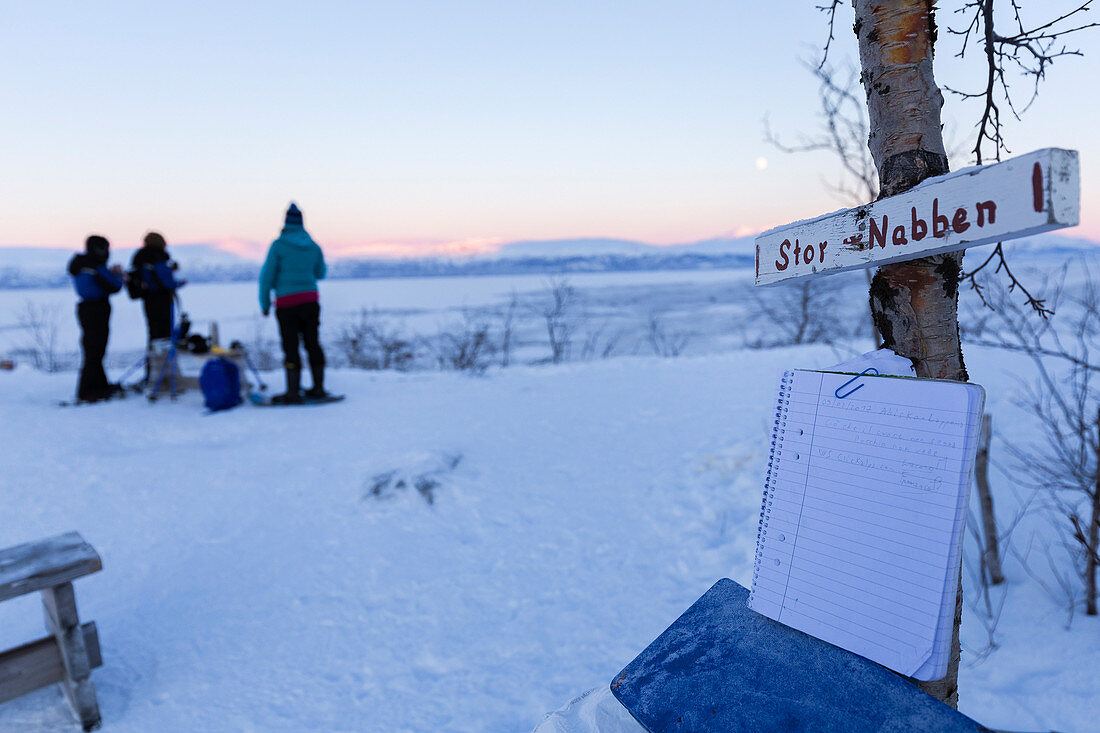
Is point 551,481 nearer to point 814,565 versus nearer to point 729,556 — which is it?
point 729,556

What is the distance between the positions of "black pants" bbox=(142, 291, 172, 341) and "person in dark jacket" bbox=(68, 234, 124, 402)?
1.28 ft

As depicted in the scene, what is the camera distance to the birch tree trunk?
52.5 inches

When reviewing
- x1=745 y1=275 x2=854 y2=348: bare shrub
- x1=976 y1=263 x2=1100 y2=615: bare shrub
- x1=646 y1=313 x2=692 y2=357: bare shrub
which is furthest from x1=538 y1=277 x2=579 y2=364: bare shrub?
x1=976 y1=263 x2=1100 y2=615: bare shrub

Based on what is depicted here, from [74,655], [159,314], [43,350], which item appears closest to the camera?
[74,655]

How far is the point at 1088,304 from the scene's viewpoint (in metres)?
3.39

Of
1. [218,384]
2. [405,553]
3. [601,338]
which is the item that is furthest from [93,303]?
[601,338]

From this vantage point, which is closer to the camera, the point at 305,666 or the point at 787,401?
the point at 787,401

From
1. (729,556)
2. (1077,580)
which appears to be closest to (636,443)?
(729,556)

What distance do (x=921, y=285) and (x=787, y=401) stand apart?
0.37 m

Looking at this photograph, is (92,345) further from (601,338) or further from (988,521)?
(601,338)

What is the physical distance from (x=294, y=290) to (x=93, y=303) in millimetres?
1967

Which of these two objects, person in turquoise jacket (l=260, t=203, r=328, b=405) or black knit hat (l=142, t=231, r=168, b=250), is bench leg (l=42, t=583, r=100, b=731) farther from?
black knit hat (l=142, t=231, r=168, b=250)

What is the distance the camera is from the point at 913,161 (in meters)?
1.35

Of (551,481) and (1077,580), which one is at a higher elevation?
(551,481)
